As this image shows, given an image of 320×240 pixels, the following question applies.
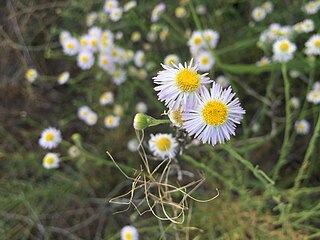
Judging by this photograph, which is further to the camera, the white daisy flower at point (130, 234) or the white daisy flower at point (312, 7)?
the white daisy flower at point (312, 7)

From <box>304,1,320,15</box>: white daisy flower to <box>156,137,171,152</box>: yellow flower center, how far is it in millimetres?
909

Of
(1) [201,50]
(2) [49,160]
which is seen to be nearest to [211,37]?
(1) [201,50]

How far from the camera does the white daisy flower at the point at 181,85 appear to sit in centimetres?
90

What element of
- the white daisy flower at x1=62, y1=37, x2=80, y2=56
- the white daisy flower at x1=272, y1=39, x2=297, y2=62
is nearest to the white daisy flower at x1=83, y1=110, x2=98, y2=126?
the white daisy flower at x1=62, y1=37, x2=80, y2=56

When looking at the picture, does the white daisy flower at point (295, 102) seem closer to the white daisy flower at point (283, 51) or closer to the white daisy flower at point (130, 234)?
the white daisy flower at point (283, 51)

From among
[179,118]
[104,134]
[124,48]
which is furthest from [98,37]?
[179,118]

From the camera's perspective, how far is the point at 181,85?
0.90 m

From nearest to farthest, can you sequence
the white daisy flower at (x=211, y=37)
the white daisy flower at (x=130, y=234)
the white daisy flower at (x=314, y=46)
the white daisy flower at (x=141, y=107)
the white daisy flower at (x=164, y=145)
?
the white daisy flower at (x=164, y=145) < the white daisy flower at (x=130, y=234) < the white daisy flower at (x=314, y=46) < the white daisy flower at (x=211, y=37) < the white daisy flower at (x=141, y=107)

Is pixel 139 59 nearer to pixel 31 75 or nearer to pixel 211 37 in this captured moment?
pixel 211 37

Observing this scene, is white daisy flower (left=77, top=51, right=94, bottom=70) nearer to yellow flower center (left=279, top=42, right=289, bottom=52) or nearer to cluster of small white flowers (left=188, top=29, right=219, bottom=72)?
cluster of small white flowers (left=188, top=29, right=219, bottom=72)

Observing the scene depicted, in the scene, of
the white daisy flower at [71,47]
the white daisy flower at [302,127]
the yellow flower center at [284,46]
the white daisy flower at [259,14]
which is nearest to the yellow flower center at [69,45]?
the white daisy flower at [71,47]

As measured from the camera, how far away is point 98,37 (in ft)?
6.27

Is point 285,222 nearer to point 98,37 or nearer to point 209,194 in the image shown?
point 209,194

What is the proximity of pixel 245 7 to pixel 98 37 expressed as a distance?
0.78m
